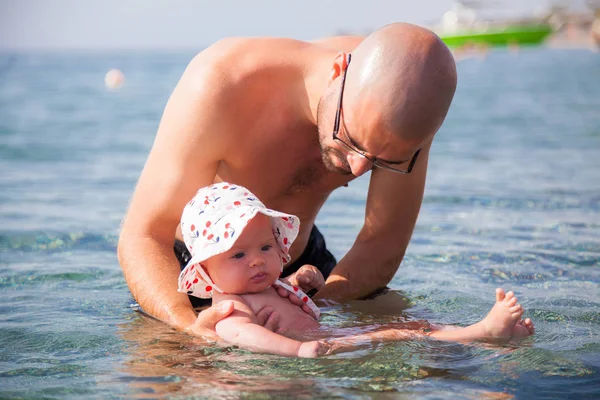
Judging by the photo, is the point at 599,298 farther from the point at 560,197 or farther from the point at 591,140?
the point at 591,140

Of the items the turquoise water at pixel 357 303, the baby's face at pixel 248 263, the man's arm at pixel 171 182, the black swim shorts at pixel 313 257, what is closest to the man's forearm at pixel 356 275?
the turquoise water at pixel 357 303

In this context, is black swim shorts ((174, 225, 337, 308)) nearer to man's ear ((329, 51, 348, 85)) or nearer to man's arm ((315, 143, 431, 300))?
man's arm ((315, 143, 431, 300))

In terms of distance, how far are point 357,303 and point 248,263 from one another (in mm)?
972

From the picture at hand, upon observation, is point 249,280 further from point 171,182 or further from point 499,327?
point 499,327

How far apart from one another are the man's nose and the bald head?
0.50 ft

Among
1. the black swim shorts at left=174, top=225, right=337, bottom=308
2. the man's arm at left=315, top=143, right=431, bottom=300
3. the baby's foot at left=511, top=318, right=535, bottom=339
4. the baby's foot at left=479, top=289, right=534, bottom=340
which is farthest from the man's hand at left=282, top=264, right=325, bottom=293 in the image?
the baby's foot at left=511, top=318, right=535, bottom=339

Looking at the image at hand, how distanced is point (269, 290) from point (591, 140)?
1004cm

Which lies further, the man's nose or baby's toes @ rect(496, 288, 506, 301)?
the man's nose

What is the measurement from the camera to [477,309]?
415cm

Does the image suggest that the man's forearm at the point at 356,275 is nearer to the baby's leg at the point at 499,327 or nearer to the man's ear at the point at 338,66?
the baby's leg at the point at 499,327

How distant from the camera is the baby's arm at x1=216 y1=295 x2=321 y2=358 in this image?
10.2 ft

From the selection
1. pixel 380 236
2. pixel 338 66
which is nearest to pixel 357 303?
pixel 380 236

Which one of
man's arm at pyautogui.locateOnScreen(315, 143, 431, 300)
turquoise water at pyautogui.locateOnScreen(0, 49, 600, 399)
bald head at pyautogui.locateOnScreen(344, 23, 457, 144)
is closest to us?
turquoise water at pyautogui.locateOnScreen(0, 49, 600, 399)

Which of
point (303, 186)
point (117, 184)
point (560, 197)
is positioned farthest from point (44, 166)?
point (303, 186)
